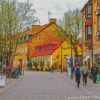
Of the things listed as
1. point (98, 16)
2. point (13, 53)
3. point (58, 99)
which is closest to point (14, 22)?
point (13, 53)

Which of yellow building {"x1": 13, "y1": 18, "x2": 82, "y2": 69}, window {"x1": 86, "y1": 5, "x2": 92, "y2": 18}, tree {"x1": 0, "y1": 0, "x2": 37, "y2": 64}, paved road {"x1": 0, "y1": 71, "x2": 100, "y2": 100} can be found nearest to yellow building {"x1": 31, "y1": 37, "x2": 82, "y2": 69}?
yellow building {"x1": 13, "y1": 18, "x2": 82, "y2": 69}

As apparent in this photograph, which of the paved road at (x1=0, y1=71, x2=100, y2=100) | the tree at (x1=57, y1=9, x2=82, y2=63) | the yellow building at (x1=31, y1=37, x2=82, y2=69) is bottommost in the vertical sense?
the paved road at (x1=0, y1=71, x2=100, y2=100)

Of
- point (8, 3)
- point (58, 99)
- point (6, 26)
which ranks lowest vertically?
point (58, 99)

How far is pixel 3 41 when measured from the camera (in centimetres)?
3400

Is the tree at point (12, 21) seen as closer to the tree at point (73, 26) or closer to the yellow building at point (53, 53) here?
the tree at point (73, 26)

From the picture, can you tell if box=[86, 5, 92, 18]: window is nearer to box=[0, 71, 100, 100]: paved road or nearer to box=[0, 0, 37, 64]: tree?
box=[0, 0, 37, 64]: tree

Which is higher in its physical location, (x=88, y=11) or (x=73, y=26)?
(x=88, y=11)

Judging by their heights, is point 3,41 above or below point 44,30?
below

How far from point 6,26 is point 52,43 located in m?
37.0

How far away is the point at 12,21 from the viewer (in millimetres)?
35156

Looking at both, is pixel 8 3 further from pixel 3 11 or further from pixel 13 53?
pixel 13 53

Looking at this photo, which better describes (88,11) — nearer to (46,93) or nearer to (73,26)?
(73,26)

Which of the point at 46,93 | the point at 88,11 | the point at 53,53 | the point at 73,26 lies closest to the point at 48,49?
the point at 53,53

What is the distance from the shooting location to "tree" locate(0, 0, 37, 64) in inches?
1357
